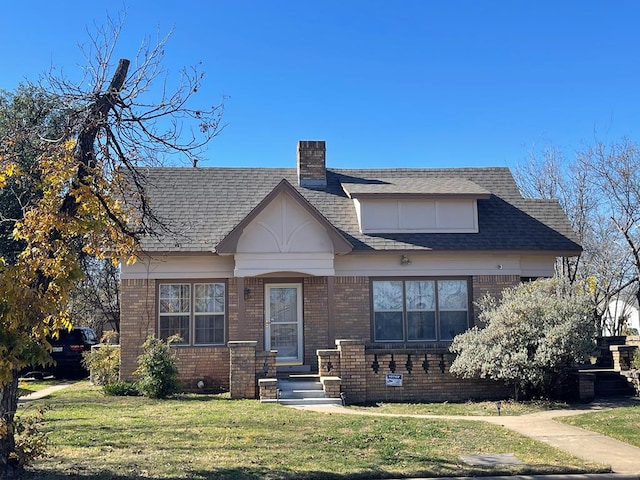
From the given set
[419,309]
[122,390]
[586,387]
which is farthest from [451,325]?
[122,390]

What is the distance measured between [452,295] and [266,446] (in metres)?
9.75

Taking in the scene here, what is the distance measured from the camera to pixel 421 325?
57.3 ft

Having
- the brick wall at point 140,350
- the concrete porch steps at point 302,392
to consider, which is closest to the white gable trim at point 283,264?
the brick wall at point 140,350

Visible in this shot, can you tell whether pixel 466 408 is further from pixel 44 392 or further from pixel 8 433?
pixel 44 392

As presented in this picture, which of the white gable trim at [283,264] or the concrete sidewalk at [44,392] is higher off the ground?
the white gable trim at [283,264]

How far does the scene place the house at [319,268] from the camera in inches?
647

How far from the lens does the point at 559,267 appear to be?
81.3ft

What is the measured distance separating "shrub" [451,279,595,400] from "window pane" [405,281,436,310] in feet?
9.91

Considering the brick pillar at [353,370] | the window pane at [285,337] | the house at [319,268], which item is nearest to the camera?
the brick pillar at [353,370]

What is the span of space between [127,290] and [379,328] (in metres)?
6.72

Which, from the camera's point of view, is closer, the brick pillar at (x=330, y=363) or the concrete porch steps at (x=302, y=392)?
the concrete porch steps at (x=302, y=392)

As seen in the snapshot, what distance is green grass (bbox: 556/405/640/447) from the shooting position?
1005 centimetres

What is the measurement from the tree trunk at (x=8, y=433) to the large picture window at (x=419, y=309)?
11038mm

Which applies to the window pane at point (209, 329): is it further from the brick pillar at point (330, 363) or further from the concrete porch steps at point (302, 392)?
the brick pillar at point (330, 363)
